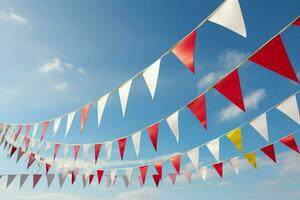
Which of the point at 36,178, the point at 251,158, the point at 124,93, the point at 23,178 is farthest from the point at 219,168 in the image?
the point at 23,178

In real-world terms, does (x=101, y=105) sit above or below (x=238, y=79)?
above

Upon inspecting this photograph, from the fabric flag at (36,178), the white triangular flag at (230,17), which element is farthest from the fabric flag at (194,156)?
the fabric flag at (36,178)

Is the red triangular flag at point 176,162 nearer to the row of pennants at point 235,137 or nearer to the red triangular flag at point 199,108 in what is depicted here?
the row of pennants at point 235,137

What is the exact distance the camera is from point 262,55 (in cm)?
293

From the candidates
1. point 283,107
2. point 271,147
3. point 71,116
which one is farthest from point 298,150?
point 71,116

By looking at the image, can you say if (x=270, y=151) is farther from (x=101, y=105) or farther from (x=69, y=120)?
(x=69, y=120)

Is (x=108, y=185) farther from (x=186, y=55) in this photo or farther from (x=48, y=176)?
(x=186, y=55)

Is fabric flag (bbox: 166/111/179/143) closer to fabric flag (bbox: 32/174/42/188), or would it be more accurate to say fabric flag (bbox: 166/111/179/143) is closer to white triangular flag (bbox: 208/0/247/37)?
white triangular flag (bbox: 208/0/247/37)

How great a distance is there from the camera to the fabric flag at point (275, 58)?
A: 8.88ft

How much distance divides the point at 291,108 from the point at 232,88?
191cm

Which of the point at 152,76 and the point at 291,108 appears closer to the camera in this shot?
the point at 152,76

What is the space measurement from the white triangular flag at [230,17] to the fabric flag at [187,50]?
327mm

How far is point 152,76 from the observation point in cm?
355

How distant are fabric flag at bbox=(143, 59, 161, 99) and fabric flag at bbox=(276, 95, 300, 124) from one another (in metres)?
2.38
